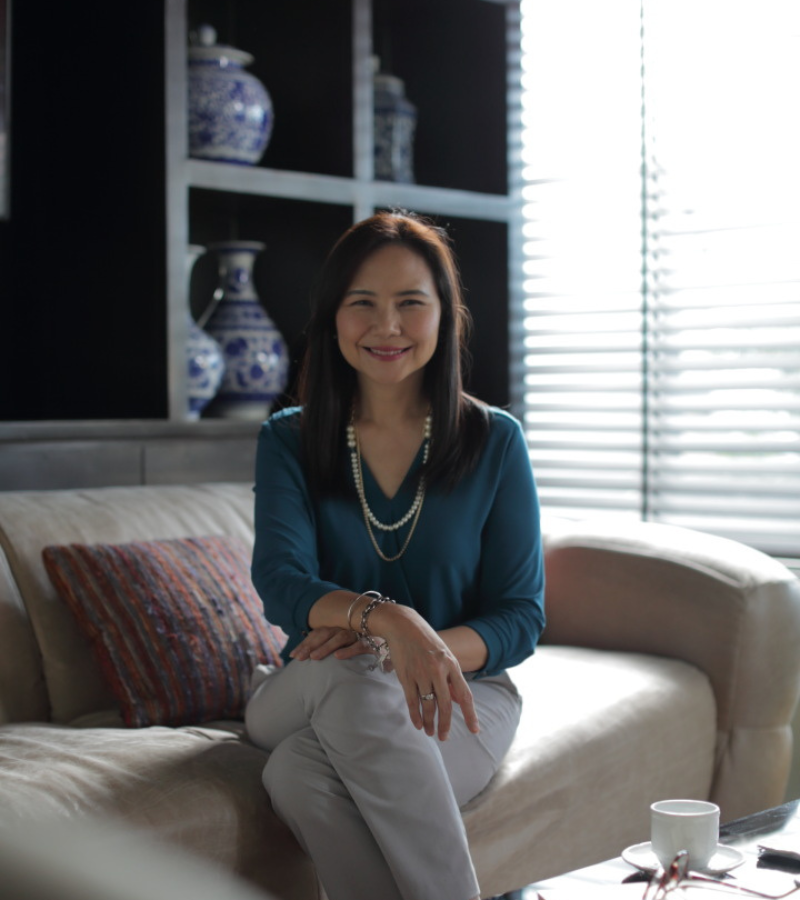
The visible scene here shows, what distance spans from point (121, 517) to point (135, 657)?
361mm

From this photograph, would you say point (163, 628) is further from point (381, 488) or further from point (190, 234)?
point (190, 234)

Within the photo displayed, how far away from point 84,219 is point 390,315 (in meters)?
1.05

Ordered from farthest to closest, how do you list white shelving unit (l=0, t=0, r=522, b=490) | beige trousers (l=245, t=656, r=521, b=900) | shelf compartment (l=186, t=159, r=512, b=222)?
shelf compartment (l=186, t=159, r=512, b=222) → white shelving unit (l=0, t=0, r=522, b=490) → beige trousers (l=245, t=656, r=521, b=900)

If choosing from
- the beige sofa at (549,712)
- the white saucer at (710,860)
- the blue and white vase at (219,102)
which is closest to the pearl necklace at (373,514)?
the beige sofa at (549,712)

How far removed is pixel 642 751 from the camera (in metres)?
2.01

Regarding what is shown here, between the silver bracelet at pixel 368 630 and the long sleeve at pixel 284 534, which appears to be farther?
the long sleeve at pixel 284 534

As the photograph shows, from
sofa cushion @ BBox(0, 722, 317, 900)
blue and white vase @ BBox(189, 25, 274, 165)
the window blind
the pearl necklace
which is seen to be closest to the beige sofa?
sofa cushion @ BBox(0, 722, 317, 900)

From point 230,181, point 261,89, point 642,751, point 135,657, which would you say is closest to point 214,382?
point 230,181

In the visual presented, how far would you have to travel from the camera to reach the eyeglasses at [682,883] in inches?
46.4

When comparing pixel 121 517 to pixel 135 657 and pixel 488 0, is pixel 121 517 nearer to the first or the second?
pixel 135 657

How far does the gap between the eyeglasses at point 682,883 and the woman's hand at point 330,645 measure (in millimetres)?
534

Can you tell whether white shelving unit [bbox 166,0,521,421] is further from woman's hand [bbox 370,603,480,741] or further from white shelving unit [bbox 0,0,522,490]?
woman's hand [bbox 370,603,480,741]

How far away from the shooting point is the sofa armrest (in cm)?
223

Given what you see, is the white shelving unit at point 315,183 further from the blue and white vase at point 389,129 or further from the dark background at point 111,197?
the blue and white vase at point 389,129
